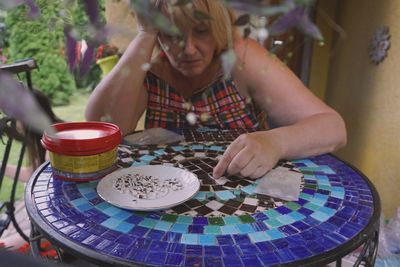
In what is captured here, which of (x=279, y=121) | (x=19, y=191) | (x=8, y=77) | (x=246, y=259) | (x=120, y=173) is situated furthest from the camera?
(x=19, y=191)

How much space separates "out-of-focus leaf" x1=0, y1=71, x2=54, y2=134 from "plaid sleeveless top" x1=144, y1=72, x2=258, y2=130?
1.21 meters

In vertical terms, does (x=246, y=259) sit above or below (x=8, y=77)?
below

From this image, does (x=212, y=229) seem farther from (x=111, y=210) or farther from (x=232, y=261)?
(x=111, y=210)

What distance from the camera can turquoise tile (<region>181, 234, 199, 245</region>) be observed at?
71cm

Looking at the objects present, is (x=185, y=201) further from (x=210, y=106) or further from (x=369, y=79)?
(x=369, y=79)

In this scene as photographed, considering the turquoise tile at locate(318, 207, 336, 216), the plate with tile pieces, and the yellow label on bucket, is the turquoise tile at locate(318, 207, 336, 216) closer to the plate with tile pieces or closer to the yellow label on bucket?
the plate with tile pieces

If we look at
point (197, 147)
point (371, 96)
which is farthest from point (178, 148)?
point (371, 96)

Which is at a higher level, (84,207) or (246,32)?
(246,32)

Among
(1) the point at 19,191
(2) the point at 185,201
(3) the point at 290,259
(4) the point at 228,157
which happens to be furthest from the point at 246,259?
(1) the point at 19,191

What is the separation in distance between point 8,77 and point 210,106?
1261 millimetres

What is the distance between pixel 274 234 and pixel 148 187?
0.32 m

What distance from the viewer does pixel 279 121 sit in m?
1.43

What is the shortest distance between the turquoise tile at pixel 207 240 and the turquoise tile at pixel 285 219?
159mm

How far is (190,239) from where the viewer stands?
28.3 inches
